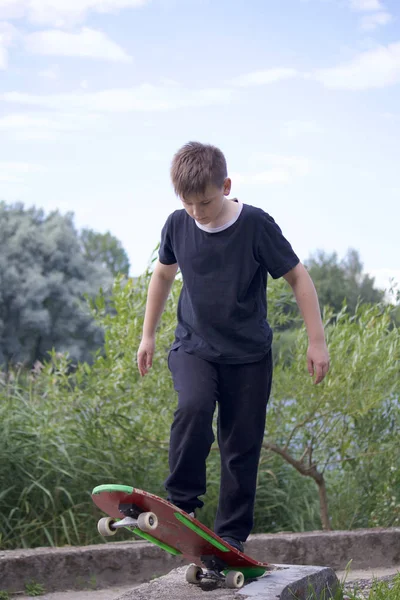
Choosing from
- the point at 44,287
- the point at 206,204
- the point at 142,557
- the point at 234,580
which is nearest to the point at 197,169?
the point at 206,204

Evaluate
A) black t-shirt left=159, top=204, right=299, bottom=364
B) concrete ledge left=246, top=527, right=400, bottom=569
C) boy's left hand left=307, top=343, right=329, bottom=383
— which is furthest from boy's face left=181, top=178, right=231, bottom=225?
concrete ledge left=246, top=527, right=400, bottom=569

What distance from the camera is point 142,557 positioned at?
4.19 meters

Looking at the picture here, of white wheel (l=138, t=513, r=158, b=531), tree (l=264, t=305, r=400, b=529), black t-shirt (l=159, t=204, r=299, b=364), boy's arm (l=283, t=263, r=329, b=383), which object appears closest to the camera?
white wheel (l=138, t=513, r=158, b=531)

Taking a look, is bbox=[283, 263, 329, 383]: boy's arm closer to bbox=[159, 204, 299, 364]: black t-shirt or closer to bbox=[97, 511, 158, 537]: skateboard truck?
bbox=[159, 204, 299, 364]: black t-shirt

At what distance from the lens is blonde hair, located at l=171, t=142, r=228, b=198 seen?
2965 millimetres

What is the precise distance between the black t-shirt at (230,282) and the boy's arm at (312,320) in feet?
0.23

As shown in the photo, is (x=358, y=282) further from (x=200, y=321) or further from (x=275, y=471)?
(x=200, y=321)

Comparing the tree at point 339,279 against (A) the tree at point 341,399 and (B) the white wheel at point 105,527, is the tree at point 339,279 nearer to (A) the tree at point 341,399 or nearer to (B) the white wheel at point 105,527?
(A) the tree at point 341,399

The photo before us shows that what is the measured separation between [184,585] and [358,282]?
35.4 m

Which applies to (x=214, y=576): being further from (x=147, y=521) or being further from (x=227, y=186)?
(x=227, y=186)

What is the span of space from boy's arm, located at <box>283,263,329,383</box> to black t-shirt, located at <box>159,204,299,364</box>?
7 centimetres

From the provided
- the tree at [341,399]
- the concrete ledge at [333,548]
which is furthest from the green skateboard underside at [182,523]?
the tree at [341,399]

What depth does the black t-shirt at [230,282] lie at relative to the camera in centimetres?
312

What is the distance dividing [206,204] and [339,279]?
109 ft
